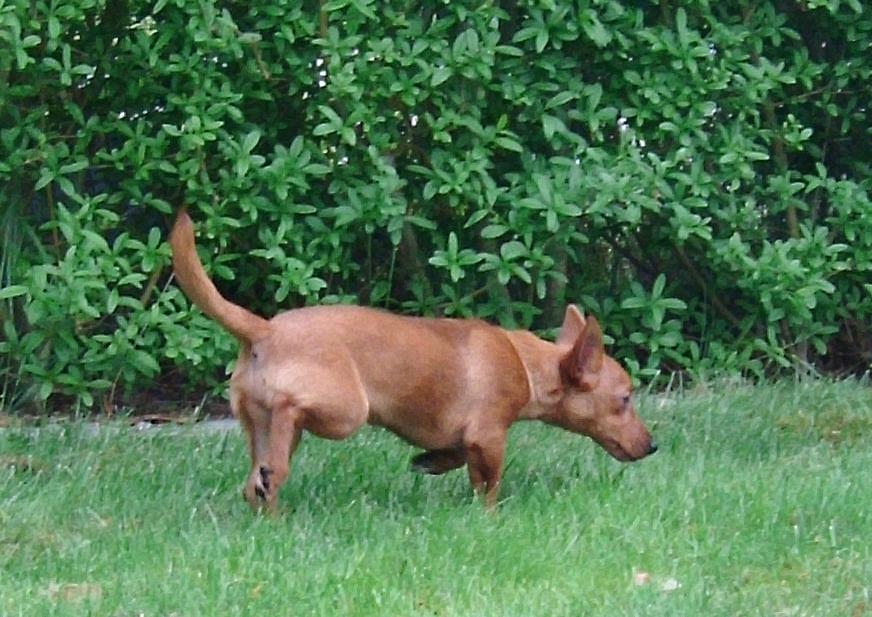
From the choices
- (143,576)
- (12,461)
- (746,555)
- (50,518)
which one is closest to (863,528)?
(746,555)

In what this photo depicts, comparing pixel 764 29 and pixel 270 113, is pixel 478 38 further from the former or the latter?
pixel 764 29

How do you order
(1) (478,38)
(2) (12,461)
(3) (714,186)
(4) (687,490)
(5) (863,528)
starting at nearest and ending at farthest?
(5) (863,528) → (4) (687,490) → (2) (12,461) → (1) (478,38) → (3) (714,186)

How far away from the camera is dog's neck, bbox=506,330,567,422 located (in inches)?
252

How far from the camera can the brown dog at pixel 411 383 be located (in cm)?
561

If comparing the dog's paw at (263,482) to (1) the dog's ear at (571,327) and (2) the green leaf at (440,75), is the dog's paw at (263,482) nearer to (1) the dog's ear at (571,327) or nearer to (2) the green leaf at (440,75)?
(1) the dog's ear at (571,327)

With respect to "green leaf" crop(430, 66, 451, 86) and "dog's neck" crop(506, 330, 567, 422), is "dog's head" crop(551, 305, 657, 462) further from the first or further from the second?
"green leaf" crop(430, 66, 451, 86)

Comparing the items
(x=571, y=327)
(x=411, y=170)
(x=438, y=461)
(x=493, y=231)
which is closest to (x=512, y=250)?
(x=493, y=231)

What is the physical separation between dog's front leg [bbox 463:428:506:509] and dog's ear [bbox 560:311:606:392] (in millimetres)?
398

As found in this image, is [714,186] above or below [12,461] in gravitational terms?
above

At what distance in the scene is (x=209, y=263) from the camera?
773 cm

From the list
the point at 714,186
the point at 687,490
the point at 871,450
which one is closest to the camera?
the point at 687,490

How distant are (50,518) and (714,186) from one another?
13.3ft

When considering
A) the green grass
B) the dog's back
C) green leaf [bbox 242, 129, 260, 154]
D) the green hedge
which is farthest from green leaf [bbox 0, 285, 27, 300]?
the dog's back

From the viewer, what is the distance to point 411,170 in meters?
7.95
